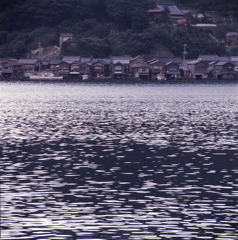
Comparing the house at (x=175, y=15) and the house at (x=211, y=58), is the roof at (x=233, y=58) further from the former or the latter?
the house at (x=175, y=15)

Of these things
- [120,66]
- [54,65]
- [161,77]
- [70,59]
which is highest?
[70,59]

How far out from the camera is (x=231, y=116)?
2151 inches

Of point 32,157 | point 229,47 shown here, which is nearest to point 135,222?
point 32,157

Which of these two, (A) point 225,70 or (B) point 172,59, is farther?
(A) point 225,70

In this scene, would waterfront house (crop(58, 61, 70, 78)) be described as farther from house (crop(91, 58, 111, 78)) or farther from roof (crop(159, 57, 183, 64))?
roof (crop(159, 57, 183, 64))

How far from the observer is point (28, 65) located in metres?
144

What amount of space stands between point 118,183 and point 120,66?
118 m

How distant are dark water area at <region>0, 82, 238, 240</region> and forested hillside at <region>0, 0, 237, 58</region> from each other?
103 m

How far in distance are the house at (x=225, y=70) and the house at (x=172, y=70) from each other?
9.98 m

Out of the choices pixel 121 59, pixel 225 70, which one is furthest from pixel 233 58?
pixel 121 59

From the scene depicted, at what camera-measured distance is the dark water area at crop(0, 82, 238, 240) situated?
52.3ft

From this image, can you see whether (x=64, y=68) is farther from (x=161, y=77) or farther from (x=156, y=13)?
(x=156, y=13)

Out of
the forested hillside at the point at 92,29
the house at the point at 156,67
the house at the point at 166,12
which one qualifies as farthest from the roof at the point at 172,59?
the house at the point at 166,12

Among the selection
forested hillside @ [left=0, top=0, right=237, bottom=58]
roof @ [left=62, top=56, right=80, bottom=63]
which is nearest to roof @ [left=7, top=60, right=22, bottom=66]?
forested hillside @ [left=0, top=0, right=237, bottom=58]
